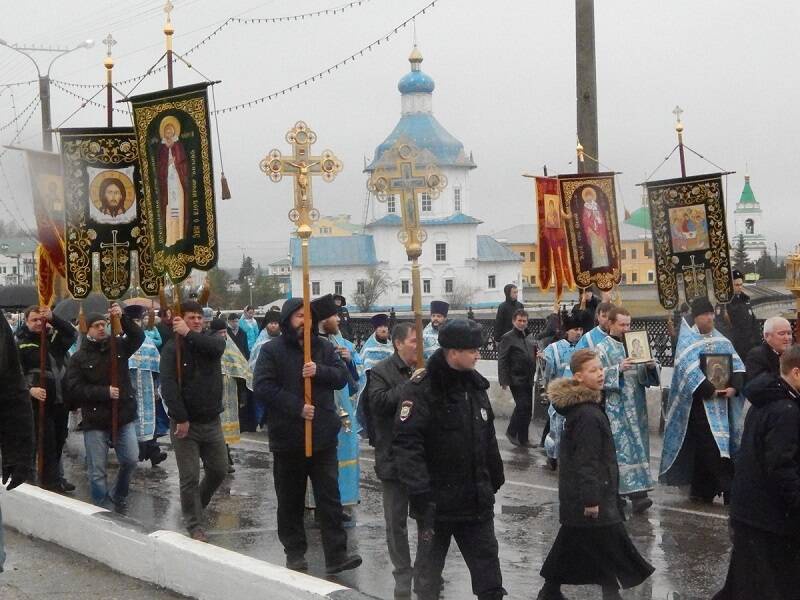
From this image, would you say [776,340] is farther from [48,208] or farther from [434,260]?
[434,260]

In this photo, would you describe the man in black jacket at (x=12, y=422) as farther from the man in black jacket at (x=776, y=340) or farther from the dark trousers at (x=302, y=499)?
the man in black jacket at (x=776, y=340)

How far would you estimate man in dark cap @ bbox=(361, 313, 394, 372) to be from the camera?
11711mm

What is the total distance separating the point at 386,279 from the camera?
10125cm

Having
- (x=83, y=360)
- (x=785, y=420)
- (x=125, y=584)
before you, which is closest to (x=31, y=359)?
(x=83, y=360)

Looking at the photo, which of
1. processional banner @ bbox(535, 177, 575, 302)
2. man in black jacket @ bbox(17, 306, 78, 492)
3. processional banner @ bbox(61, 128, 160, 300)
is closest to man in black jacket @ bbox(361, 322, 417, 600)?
processional banner @ bbox(61, 128, 160, 300)

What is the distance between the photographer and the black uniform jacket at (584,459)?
701cm

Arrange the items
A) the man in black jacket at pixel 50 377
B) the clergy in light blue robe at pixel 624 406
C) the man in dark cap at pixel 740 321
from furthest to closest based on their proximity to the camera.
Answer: the man in dark cap at pixel 740 321 → the man in black jacket at pixel 50 377 → the clergy in light blue robe at pixel 624 406

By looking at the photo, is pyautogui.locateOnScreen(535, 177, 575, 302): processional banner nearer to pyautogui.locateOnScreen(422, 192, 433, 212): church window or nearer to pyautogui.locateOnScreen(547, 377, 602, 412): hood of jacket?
pyautogui.locateOnScreen(422, 192, 433, 212): church window

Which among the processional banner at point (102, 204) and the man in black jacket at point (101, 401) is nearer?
the man in black jacket at point (101, 401)

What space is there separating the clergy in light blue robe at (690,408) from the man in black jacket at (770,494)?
185 inches

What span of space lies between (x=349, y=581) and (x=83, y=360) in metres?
3.55

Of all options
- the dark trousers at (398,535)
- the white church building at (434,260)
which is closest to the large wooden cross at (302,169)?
the dark trousers at (398,535)

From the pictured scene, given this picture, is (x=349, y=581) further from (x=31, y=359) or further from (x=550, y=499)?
(x=31, y=359)

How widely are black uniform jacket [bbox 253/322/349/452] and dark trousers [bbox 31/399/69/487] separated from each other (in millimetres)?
4006
